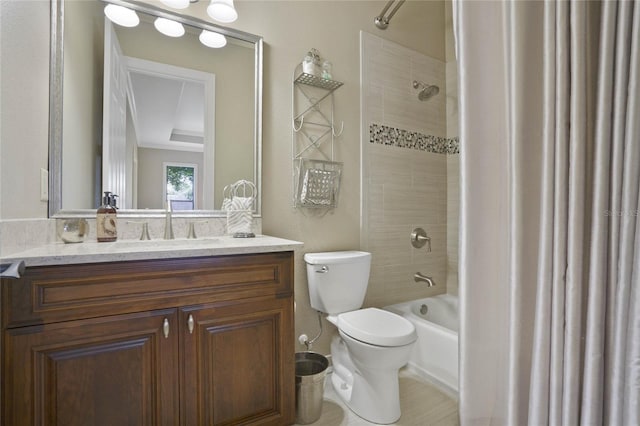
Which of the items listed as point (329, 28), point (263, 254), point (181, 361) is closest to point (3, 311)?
point (181, 361)

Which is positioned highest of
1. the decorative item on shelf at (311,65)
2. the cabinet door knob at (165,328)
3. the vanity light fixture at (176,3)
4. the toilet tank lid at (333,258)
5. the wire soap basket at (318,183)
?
the vanity light fixture at (176,3)

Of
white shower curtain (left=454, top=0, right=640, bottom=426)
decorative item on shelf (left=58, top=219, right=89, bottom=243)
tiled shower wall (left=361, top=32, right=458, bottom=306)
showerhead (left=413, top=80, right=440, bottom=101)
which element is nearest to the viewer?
white shower curtain (left=454, top=0, right=640, bottom=426)

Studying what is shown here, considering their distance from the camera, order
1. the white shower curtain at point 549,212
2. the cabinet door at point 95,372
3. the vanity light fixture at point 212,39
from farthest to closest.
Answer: the vanity light fixture at point 212,39 → the cabinet door at point 95,372 → the white shower curtain at point 549,212

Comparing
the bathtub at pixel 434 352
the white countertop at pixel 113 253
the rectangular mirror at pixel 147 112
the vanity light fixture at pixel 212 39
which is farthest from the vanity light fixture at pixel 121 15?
the bathtub at pixel 434 352

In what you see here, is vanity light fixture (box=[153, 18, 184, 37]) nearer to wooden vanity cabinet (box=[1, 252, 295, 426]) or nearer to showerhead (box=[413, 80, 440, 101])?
wooden vanity cabinet (box=[1, 252, 295, 426])

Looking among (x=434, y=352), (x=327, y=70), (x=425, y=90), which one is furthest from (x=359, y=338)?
(x=425, y=90)

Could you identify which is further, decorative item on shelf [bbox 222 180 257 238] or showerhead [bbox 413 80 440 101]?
showerhead [bbox 413 80 440 101]

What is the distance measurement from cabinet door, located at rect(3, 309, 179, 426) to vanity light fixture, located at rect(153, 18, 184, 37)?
1.42m

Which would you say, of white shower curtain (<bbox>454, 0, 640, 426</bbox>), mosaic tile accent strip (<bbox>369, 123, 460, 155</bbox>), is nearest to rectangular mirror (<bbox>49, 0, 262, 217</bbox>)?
mosaic tile accent strip (<bbox>369, 123, 460, 155</bbox>)

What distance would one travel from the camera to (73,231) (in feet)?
4.42

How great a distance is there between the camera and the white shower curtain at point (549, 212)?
14.9 inches

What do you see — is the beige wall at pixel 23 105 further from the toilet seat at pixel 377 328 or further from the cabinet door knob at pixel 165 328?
the toilet seat at pixel 377 328

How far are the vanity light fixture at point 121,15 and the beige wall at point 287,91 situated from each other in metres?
0.26

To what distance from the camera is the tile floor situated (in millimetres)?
1566
